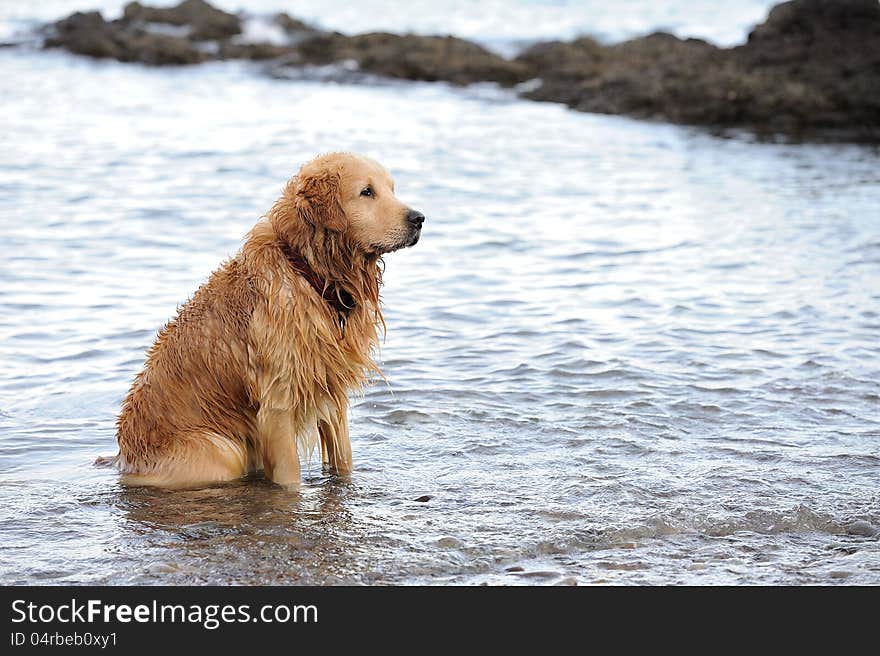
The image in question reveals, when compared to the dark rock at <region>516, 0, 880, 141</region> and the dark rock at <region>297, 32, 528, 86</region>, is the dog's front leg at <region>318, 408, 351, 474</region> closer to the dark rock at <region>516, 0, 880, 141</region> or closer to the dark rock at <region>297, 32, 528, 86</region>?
the dark rock at <region>516, 0, 880, 141</region>

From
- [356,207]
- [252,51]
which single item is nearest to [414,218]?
[356,207]

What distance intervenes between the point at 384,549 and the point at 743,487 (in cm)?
200

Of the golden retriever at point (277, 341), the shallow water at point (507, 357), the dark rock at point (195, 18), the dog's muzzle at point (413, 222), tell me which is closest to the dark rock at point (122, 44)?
the dark rock at point (195, 18)

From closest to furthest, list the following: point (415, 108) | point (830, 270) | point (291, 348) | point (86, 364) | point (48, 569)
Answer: point (48, 569), point (291, 348), point (86, 364), point (830, 270), point (415, 108)

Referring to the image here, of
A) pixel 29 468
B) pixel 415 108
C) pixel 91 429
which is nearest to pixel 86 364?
pixel 91 429

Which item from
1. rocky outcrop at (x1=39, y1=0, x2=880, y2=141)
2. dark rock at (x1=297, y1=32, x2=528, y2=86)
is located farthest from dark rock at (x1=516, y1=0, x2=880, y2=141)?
dark rock at (x1=297, y1=32, x2=528, y2=86)

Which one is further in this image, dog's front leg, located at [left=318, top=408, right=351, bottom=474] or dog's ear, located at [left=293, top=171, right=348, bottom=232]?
dog's front leg, located at [left=318, top=408, right=351, bottom=474]

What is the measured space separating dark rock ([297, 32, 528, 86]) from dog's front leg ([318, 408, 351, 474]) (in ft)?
57.6

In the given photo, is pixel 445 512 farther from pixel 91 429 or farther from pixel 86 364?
pixel 86 364

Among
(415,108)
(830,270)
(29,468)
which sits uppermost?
(415,108)

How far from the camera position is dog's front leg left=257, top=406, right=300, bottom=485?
19.6 feet

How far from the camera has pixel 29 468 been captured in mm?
6598

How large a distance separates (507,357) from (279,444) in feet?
9.92

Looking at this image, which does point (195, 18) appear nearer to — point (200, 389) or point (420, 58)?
point (420, 58)
